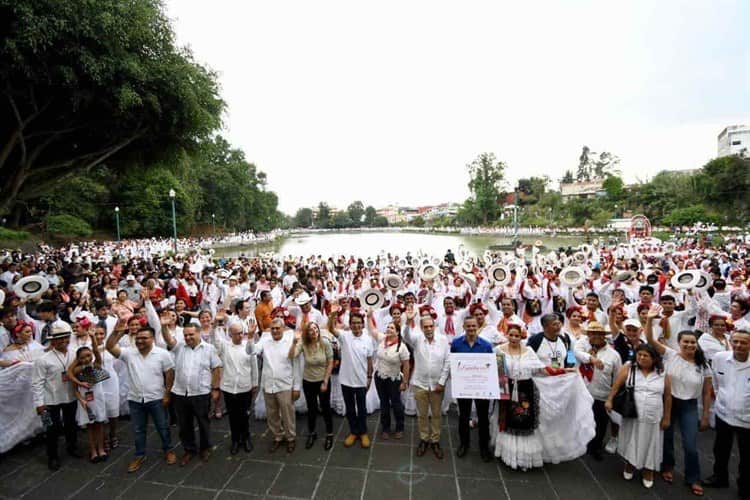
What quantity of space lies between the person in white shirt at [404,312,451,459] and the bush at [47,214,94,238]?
37.6 meters

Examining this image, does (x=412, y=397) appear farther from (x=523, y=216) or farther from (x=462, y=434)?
(x=523, y=216)

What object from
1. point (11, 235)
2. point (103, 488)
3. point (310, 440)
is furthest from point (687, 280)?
point (11, 235)

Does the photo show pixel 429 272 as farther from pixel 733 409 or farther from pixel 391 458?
pixel 733 409

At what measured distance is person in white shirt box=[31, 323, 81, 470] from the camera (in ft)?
13.6

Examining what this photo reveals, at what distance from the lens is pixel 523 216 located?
6378cm

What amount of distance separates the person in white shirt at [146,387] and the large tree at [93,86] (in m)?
7.76

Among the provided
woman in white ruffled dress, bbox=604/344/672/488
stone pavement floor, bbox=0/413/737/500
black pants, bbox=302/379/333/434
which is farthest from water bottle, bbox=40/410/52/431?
woman in white ruffled dress, bbox=604/344/672/488

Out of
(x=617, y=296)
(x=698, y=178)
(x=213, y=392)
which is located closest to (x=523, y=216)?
(x=698, y=178)

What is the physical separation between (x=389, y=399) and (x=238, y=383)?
1.87 m

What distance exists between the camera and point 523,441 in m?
3.89

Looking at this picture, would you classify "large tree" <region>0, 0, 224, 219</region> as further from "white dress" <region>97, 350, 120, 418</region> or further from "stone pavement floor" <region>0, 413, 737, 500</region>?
"stone pavement floor" <region>0, 413, 737, 500</region>

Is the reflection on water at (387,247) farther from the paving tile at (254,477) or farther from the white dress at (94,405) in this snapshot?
the paving tile at (254,477)

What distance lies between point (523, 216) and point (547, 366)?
6499 cm

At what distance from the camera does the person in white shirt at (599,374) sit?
4.01 meters
